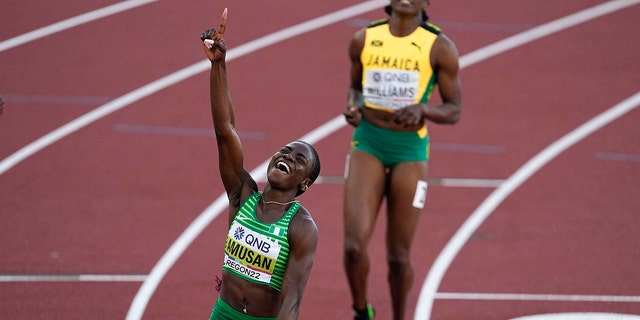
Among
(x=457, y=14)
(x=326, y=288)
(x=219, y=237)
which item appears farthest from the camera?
(x=457, y=14)

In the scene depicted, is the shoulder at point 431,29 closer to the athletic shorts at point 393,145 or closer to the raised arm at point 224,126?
the athletic shorts at point 393,145

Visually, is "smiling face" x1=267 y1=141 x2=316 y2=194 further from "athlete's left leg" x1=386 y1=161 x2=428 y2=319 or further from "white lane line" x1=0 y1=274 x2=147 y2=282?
"white lane line" x1=0 y1=274 x2=147 y2=282

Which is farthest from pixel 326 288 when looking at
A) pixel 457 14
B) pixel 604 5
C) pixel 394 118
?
pixel 604 5

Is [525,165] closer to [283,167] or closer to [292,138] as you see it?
[292,138]

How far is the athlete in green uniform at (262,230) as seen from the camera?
184 inches

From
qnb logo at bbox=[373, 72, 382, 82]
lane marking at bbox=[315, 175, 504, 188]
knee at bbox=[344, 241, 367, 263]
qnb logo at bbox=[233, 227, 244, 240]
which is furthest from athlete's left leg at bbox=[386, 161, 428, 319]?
lane marking at bbox=[315, 175, 504, 188]

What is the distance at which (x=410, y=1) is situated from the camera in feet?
20.7

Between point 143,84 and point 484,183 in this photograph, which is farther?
point 143,84

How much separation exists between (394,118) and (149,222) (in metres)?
2.81

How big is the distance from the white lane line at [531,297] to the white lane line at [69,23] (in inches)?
235

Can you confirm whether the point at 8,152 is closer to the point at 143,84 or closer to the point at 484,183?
the point at 143,84

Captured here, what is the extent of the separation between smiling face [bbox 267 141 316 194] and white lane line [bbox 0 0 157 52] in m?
6.97

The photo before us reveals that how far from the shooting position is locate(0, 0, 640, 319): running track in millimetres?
7281

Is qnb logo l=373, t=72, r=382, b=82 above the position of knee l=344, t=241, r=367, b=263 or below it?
above
